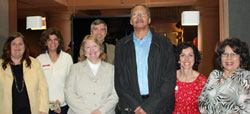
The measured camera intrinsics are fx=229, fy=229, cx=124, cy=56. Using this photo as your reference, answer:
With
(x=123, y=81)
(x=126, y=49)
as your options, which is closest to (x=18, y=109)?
(x=123, y=81)

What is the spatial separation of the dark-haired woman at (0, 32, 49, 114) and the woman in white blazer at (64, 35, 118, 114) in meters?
0.36

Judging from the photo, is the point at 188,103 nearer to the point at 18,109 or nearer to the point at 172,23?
Answer: the point at 18,109

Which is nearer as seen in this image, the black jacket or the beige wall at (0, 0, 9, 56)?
the black jacket

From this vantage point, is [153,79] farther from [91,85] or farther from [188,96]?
[91,85]

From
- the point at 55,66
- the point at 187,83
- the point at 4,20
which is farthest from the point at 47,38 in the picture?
the point at 4,20

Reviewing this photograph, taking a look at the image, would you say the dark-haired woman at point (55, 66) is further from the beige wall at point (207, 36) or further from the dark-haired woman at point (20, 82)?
the beige wall at point (207, 36)

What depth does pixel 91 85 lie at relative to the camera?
232cm

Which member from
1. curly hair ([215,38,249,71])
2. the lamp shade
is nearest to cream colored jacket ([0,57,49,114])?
curly hair ([215,38,249,71])

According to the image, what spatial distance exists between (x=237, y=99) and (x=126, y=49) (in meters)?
1.07

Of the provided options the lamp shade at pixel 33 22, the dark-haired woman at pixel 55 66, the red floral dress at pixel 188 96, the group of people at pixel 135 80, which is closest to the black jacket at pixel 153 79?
the group of people at pixel 135 80

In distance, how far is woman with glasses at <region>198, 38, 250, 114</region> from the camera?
1.88 metres

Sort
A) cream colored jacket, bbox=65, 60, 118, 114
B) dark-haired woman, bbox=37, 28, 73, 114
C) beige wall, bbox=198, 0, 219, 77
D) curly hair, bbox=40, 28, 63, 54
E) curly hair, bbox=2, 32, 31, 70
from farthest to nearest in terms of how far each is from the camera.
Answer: beige wall, bbox=198, 0, 219, 77 → curly hair, bbox=40, 28, 63, 54 → dark-haired woman, bbox=37, 28, 73, 114 → curly hair, bbox=2, 32, 31, 70 → cream colored jacket, bbox=65, 60, 118, 114

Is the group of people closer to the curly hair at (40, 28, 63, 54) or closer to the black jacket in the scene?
the black jacket

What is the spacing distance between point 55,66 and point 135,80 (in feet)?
3.61
